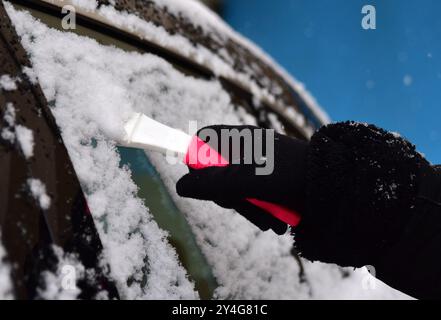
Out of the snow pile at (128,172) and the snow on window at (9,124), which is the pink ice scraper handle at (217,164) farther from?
the snow on window at (9,124)

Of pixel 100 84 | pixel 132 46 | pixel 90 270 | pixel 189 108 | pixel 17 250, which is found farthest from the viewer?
Result: pixel 189 108

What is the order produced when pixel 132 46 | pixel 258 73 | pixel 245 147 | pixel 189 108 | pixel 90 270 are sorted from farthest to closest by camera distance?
1. pixel 258 73
2. pixel 189 108
3. pixel 132 46
4. pixel 245 147
5. pixel 90 270

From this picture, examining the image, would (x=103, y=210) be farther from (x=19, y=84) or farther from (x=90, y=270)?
(x=19, y=84)

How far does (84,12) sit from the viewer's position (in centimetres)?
113

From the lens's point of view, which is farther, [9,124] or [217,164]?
[217,164]

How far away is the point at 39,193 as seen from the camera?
822mm

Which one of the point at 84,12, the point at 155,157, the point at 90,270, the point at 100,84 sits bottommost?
the point at 90,270

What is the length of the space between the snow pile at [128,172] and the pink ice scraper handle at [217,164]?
0.17m

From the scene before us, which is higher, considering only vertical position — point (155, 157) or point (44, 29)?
point (44, 29)

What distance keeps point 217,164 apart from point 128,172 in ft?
0.72

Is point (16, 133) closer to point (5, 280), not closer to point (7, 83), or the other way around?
point (7, 83)

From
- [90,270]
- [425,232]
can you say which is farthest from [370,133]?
[90,270]

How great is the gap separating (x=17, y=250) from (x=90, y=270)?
146mm

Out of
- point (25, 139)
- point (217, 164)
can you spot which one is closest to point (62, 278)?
point (25, 139)
